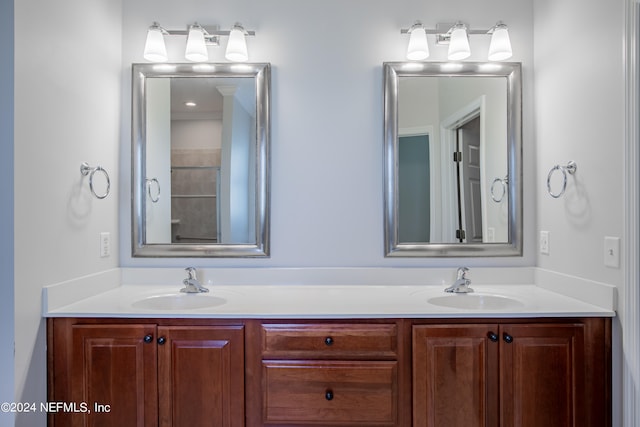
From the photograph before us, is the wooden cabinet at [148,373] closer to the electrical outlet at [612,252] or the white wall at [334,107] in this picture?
the white wall at [334,107]

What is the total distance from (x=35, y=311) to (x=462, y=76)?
7.21ft

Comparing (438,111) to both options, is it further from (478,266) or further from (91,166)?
(91,166)

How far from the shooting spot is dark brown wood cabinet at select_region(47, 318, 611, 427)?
143cm

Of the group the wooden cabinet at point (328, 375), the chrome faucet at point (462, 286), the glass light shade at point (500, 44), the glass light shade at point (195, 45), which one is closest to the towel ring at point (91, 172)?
the glass light shade at point (195, 45)

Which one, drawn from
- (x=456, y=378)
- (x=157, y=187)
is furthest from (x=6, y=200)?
(x=456, y=378)

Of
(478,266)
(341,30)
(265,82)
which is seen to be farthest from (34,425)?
(341,30)

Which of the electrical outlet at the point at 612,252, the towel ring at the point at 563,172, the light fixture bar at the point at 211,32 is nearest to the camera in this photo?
the electrical outlet at the point at 612,252

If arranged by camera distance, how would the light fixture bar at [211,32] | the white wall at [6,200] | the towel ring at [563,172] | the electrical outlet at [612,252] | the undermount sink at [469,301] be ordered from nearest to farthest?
the white wall at [6,200] < the electrical outlet at [612,252] < the towel ring at [563,172] < the undermount sink at [469,301] < the light fixture bar at [211,32]

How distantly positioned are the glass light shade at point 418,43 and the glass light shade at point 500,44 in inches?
13.1

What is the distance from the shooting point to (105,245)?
1.83m

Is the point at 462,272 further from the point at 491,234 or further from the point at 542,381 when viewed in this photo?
the point at 542,381

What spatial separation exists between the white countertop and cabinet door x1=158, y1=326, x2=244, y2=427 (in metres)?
0.12

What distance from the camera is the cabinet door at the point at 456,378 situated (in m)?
1.43

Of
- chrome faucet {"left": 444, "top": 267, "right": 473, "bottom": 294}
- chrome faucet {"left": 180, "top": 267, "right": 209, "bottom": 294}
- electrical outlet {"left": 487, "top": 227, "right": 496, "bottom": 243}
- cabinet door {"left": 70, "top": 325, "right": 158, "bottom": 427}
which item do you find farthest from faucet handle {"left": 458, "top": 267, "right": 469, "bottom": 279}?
cabinet door {"left": 70, "top": 325, "right": 158, "bottom": 427}
